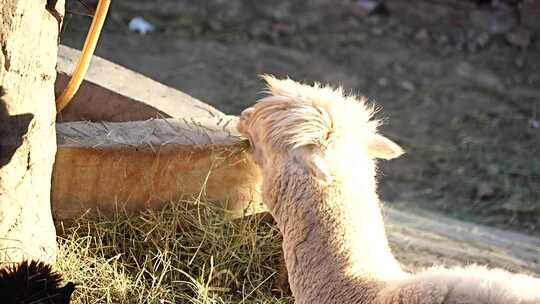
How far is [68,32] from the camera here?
9469mm

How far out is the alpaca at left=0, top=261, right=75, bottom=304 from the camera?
362 cm

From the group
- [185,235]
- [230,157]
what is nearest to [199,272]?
[185,235]

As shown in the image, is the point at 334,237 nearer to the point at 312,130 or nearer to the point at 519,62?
the point at 312,130

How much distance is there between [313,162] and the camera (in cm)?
370

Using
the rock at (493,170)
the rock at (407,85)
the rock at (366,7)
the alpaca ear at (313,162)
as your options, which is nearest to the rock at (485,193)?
the rock at (493,170)

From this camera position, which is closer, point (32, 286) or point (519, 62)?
point (32, 286)

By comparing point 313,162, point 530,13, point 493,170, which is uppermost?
point 530,13

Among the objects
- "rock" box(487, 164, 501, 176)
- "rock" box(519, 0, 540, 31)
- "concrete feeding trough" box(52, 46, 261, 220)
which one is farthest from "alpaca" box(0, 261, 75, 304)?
"rock" box(519, 0, 540, 31)

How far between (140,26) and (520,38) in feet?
12.0

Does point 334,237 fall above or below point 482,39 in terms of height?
below

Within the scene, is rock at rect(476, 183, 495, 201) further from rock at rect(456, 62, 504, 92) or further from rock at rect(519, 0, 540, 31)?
rock at rect(519, 0, 540, 31)

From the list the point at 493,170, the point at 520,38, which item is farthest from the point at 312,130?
the point at 520,38

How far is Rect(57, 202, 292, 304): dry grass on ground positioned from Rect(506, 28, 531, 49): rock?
600 centimetres

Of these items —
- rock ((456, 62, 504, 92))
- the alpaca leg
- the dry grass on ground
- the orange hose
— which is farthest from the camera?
rock ((456, 62, 504, 92))
